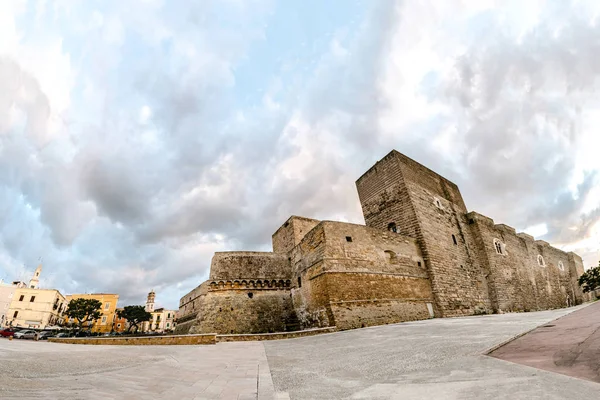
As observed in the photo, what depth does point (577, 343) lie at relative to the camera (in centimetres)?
328

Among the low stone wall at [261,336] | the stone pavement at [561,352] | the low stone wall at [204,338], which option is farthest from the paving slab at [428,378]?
the low stone wall at [261,336]

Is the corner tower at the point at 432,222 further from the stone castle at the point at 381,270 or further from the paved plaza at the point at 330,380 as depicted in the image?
the paved plaza at the point at 330,380

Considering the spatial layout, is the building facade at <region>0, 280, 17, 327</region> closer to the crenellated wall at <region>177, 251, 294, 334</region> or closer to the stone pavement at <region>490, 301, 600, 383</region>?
the crenellated wall at <region>177, 251, 294, 334</region>

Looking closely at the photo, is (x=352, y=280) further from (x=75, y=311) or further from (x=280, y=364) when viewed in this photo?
(x=75, y=311)

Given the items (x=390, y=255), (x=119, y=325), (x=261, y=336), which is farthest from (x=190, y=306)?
(x=119, y=325)

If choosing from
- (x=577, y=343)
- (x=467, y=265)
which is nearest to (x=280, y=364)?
(x=577, y=343)

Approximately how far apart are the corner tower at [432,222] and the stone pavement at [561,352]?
41.6 feet

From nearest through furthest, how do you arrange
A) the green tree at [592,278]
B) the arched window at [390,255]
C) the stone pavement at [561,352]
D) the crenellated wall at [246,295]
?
1. the stone pavement at [561,352]
2. the arched window at [390,255]
3. the crenellated wall at [246,295]
4. the green tree at [592,278]

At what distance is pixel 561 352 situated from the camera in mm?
3088

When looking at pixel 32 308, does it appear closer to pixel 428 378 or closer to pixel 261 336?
pixel 261 336

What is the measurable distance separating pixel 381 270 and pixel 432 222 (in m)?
6.21

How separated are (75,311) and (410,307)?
47179mm

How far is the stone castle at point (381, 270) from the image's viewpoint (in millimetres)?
13602

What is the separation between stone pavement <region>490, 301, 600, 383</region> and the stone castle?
9.01m
